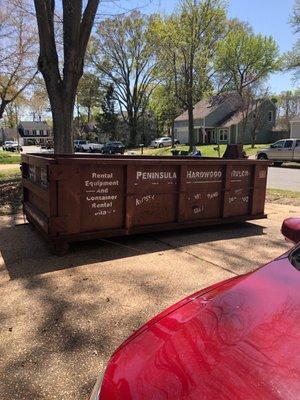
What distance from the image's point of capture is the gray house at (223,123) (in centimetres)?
5512

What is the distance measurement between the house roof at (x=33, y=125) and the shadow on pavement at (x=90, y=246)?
12080 cm

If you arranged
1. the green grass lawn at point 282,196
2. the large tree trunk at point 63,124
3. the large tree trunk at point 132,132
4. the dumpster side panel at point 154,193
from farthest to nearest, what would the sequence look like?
the large tree trunk at point 132,132 < the green grass lawn at point 282,196 < the large tree trunk at point 63,124 < the dumpster side panel at point 154,193

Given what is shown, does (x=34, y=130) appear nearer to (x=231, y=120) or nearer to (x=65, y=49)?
(x=231, y=120)

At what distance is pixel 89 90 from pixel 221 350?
66114mm

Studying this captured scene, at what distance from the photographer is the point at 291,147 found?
92.9 feet

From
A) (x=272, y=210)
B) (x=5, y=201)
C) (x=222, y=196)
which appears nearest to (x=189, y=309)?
(x=222, y=196)

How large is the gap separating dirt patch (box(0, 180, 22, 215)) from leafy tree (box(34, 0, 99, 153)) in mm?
2132

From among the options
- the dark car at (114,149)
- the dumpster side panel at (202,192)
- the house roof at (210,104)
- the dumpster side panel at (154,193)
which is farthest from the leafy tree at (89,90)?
the dumpster side panel at (154,193)

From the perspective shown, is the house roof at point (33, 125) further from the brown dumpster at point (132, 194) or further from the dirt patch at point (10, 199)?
the brown dumpster at point (132, 194)

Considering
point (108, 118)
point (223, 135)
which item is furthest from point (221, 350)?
point (108, 118)

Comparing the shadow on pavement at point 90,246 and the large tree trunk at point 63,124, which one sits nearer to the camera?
the shadow on pavement at point 90,246

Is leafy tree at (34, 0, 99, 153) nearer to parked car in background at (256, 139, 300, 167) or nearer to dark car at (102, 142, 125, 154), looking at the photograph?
parked car in background at (256, 139, 300, 167)

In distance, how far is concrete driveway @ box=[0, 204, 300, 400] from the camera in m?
3.10

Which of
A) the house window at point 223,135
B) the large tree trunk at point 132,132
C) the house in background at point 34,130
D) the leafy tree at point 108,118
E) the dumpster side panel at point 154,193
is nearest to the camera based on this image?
the dumpster side panel at point 154,193
